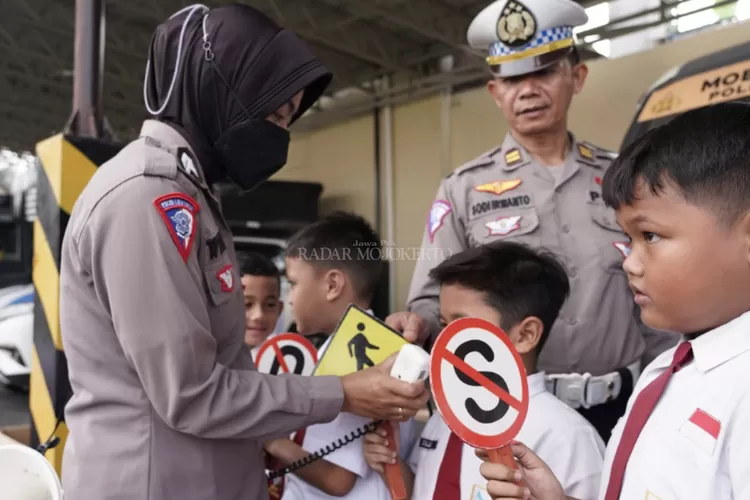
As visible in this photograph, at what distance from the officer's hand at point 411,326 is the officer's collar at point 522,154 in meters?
0.56

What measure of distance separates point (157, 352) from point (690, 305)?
2.70ft

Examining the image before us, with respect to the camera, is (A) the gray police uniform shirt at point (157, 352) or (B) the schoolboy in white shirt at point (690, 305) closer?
(B) the schoolboy in white shirt at point (690, 305)

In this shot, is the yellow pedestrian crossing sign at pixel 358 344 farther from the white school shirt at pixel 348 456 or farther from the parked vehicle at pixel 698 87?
the parked vehicle at pixel 698 87

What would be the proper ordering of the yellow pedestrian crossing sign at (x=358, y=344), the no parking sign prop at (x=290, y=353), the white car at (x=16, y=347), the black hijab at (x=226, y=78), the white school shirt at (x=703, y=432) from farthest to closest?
1. the white car at (x=16, y=347)
2. the no parking sign prop at (x=290, y=353)
3. the yellow pedestrian crossing sign at (x=358, y=344)
4. the black hijab at (x=226, y=78)
5. the white school shirt at (x=703, y=432)

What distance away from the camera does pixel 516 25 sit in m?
1.85

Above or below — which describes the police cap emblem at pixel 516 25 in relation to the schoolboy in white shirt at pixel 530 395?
above

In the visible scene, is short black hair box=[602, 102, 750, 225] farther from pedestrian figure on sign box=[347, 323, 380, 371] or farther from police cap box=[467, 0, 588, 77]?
police cap box=[467, 0, 588, 77]


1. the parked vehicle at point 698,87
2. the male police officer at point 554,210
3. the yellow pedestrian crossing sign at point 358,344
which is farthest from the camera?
the parked vehicle at point 698,87

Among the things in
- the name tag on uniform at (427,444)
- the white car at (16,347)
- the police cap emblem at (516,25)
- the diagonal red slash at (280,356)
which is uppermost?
the police cap emblem at (516,25)

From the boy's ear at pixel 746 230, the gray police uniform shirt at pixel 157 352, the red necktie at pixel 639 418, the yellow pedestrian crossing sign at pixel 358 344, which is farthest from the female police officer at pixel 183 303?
the boy's ear at pixel 746 230

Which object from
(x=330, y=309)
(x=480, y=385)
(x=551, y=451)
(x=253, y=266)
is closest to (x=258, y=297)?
(x=253, y=266)

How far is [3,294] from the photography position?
165 inches

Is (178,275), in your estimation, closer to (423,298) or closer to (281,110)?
(281,110)

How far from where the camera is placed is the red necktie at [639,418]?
3.18 ft
